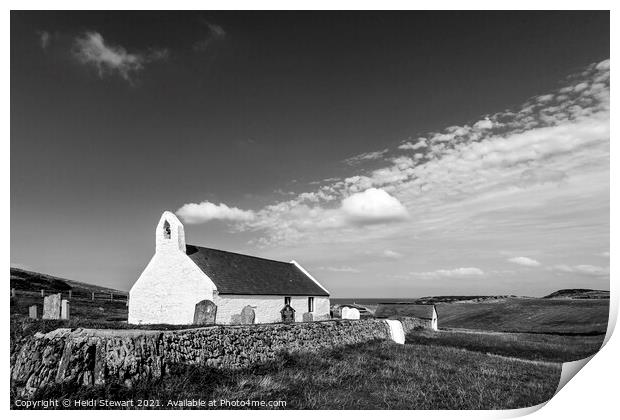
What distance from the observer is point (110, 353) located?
7473mm

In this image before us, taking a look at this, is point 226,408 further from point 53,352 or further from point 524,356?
point 524,356

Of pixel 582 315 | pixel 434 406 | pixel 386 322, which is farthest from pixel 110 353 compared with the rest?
pixel 582 315

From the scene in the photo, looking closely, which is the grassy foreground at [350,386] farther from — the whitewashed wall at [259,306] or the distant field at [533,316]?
the distant field at [533,316]

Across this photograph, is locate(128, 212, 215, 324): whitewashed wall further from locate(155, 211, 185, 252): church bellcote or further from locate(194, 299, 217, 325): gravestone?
locate(194, 299, 217, 325): gravestone

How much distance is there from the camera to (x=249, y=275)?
24094 millimetres

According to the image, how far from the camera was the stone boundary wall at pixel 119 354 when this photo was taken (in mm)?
7293

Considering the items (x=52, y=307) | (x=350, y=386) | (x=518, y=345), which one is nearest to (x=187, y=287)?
(x=52, y=307)

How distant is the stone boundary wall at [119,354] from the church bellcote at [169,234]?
12.0 m

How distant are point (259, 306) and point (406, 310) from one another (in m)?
17.8

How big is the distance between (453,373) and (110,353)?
8.50 m

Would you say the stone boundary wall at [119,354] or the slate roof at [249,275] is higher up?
the slate roof at [249,275]

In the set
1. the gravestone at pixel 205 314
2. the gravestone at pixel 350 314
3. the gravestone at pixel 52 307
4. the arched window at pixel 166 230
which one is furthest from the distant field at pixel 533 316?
the gravestone at pixel 52 307

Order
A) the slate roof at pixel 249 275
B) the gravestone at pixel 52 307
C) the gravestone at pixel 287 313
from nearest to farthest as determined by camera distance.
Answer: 1. the gravestone at pixel 52 307
2. the slate roof at pixel 249 275
3. the gravestone at pixel 287 313

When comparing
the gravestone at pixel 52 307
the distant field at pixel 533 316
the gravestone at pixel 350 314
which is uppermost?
the gravestone at pixel 52 307
